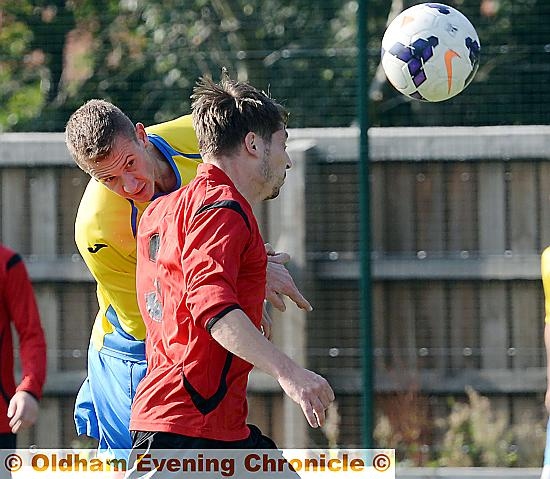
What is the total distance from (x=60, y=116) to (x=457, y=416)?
9.97ft

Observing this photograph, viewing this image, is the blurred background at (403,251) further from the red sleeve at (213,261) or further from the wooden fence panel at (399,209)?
the red sleeve at (213,261)

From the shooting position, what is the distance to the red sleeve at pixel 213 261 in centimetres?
309

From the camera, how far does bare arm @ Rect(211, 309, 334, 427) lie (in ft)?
9.96

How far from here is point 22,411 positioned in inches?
188

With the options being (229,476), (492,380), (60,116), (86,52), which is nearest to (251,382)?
(492,380)

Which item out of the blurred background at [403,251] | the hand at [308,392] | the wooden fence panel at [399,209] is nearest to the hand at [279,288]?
the hand at [308,392]

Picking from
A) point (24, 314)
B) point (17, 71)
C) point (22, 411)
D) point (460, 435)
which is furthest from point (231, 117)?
point (17, 71)

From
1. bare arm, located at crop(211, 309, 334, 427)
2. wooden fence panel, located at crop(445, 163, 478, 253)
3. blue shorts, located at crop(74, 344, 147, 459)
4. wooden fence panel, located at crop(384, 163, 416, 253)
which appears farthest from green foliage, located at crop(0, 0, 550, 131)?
bare arm, located at crop(211, 309, 334, 427)

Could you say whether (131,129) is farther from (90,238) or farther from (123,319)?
(123,319)

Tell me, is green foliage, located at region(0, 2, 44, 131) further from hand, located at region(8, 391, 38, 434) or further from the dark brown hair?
the dark brown hair

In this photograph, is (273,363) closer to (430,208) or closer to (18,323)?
(18,323)

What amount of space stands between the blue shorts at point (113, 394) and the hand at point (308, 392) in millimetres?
1417

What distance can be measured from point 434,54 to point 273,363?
2.61 m

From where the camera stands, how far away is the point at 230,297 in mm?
3098
